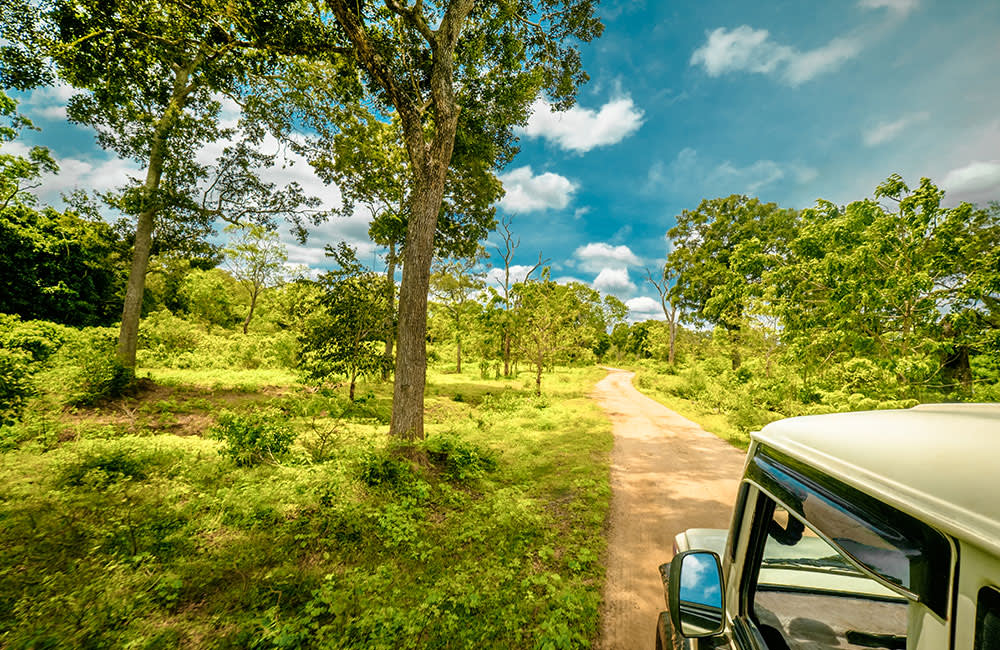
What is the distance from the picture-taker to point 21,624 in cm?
266

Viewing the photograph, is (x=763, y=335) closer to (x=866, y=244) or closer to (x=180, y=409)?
(x=866, y=244)

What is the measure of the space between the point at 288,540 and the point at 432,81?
301 inches

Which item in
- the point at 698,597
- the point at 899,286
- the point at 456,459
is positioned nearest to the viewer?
the point at 698,597

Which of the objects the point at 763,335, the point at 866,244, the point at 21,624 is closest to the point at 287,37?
the point at 21,624

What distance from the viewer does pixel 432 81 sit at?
6.21 m

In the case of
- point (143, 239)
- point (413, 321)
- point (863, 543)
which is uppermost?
point (143, 239)

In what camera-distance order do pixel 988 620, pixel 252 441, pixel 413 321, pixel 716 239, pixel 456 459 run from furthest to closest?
pixel 716 239 → pixel 456 459 → pixel 413 321 → pixel 252 441 → pixel 988 620

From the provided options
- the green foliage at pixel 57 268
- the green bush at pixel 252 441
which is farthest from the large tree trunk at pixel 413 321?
the green foliage at pixel 57 268

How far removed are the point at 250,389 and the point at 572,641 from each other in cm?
1518

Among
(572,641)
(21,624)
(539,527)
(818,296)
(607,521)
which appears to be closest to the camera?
(21,624)

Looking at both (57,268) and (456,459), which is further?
(57,268)

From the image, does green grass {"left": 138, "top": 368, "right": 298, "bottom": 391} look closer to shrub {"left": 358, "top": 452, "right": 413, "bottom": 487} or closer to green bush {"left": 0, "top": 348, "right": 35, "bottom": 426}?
green bush {"left": 0, "top": 348, "right": 35, "bottom": 426}

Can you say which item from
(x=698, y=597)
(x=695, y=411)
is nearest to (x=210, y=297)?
(x=695, y=411)

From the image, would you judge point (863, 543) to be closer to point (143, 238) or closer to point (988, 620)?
point (988, 620)
